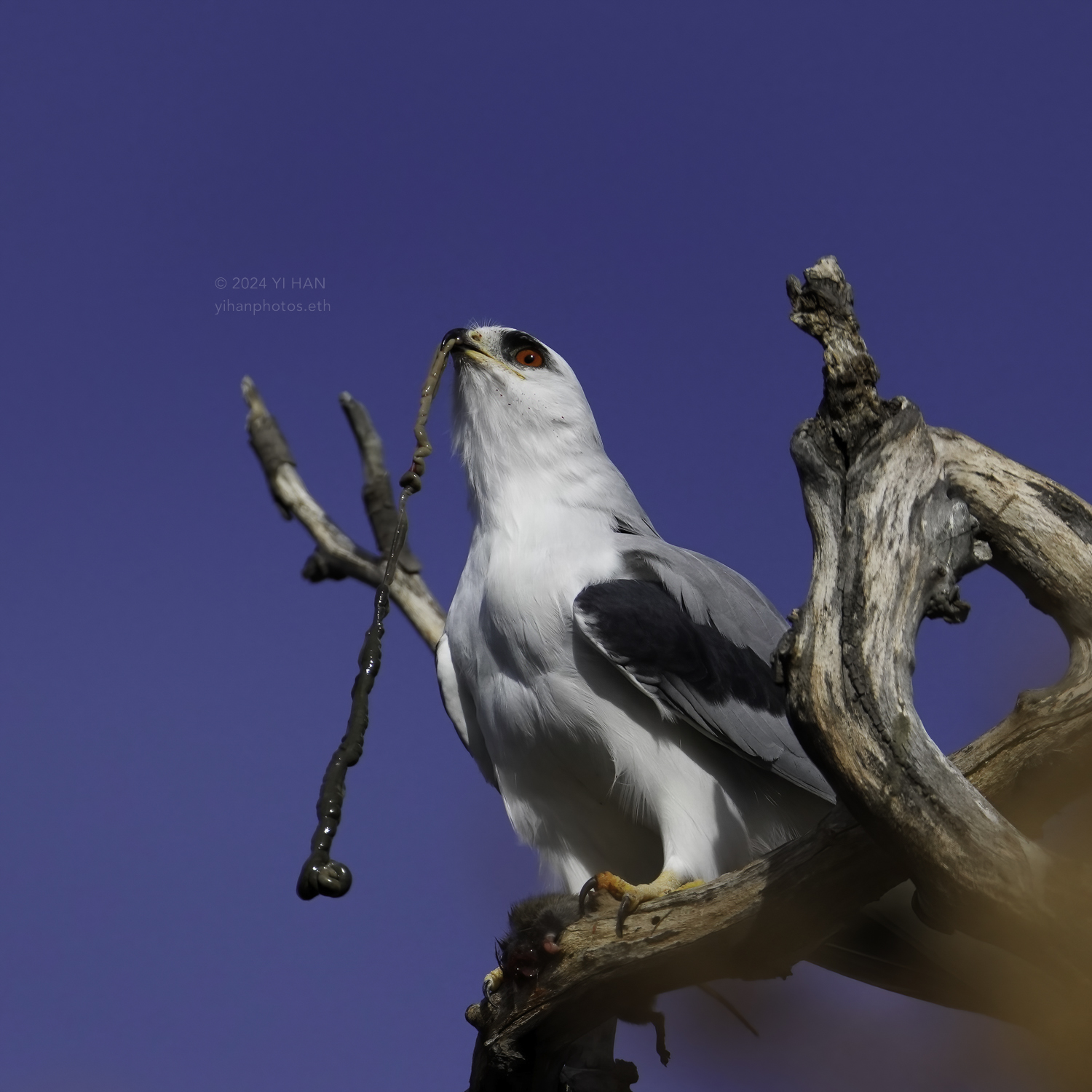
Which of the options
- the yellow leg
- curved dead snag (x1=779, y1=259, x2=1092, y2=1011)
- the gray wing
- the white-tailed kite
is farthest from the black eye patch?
the yellow leg

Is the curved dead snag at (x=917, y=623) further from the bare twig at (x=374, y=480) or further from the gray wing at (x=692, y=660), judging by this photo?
the bare twig at (x=374, y=480)

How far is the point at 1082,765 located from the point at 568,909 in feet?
6.48

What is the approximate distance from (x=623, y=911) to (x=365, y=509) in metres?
6.19

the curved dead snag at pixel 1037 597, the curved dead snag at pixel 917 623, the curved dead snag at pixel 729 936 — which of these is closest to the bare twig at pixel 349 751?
the curved dead snag at pixel 729 936

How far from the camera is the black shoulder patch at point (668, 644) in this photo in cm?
462

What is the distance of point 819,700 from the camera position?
3281 mm

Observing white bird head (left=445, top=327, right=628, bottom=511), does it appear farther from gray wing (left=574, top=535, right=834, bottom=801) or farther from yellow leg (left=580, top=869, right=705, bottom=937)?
yellow leg (left=580, top=869, right=705, bottom=937)

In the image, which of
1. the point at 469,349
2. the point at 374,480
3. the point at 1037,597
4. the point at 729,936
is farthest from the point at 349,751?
the point at 374,480

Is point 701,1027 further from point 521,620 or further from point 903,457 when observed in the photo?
point 903,457

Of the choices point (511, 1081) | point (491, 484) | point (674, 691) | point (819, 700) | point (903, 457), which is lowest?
point (511, 1081)

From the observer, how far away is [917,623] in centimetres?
→ 356

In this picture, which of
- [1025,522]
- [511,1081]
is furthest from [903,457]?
[511,1081]

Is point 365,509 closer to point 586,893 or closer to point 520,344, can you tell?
point 520,344

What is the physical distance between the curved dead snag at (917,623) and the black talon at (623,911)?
3.56ft
